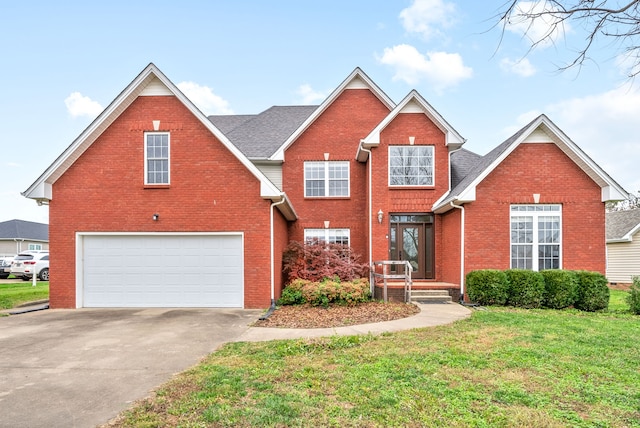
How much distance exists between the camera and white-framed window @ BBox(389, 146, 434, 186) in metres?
14.2

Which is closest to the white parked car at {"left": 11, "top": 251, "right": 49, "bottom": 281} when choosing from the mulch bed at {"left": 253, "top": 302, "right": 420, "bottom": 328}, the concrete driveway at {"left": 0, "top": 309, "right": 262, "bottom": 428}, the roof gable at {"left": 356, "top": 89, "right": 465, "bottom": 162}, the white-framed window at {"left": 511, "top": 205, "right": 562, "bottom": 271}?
the concrete driveway at {"left": 0, "top": 309, "right": 262, "bottom": 428}

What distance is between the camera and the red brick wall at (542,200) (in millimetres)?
12227

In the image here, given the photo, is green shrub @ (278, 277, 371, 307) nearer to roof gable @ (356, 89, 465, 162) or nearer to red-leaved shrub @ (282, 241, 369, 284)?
red-leaved shrub @ (282, 241, 369, 284)

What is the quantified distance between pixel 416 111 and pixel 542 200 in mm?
5357

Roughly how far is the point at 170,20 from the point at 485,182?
1185 cm

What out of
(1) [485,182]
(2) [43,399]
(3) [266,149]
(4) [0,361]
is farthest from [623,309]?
(4) [0,361]

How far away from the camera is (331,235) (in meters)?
15.6

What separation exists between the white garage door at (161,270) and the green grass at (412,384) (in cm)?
509

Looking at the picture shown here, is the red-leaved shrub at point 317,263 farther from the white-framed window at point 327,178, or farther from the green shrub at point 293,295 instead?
the white-framed window at point 327,178

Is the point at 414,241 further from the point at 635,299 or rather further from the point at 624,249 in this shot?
the point at 624,249

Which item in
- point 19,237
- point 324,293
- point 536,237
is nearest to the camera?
point 324,293

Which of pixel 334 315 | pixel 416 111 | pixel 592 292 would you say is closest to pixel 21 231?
pixel 334 315

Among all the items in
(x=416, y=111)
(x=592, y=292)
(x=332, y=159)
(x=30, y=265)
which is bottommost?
(x=30, y=265)

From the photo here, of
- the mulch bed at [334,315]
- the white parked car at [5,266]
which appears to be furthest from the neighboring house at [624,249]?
the white parked car at [5,266]
